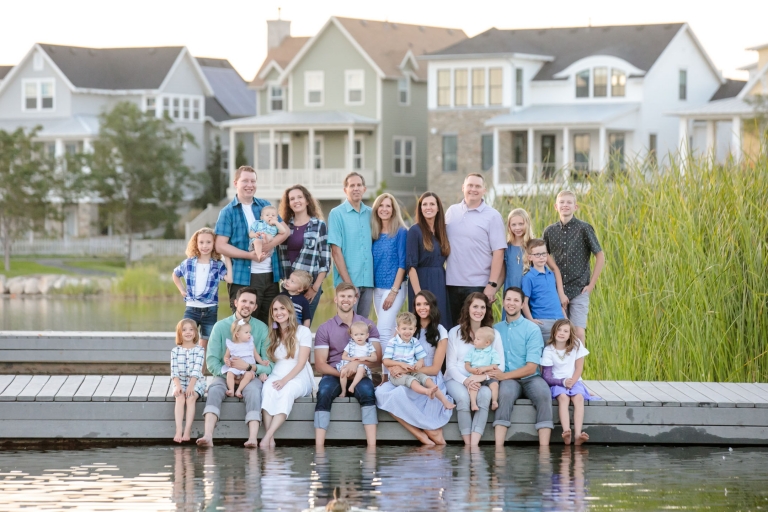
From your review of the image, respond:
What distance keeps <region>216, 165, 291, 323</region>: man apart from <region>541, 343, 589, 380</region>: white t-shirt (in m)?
2.17

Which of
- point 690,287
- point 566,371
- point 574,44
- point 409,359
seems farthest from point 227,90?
point 566,371

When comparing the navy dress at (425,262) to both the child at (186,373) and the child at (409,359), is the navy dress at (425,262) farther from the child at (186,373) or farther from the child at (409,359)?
the child at (186,373)

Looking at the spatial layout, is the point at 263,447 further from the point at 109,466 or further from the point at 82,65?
the point at 82,65

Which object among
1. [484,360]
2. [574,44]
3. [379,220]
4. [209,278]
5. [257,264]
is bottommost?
[484,360]

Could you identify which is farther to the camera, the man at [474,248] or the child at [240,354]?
the man at [474,248]

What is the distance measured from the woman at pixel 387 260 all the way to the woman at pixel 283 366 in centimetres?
70

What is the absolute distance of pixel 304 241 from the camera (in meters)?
9.85

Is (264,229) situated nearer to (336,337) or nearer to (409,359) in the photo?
(336,337)

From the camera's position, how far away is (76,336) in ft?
40.2

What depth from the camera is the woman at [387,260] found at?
9.91m

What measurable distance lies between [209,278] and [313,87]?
1518 inches

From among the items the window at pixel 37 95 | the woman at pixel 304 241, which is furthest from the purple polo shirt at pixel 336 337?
the window at pixel 37 95

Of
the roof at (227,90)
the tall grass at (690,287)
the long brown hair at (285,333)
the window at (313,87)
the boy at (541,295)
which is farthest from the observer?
the roof at (227,90)

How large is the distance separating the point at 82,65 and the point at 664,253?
44.0 m
